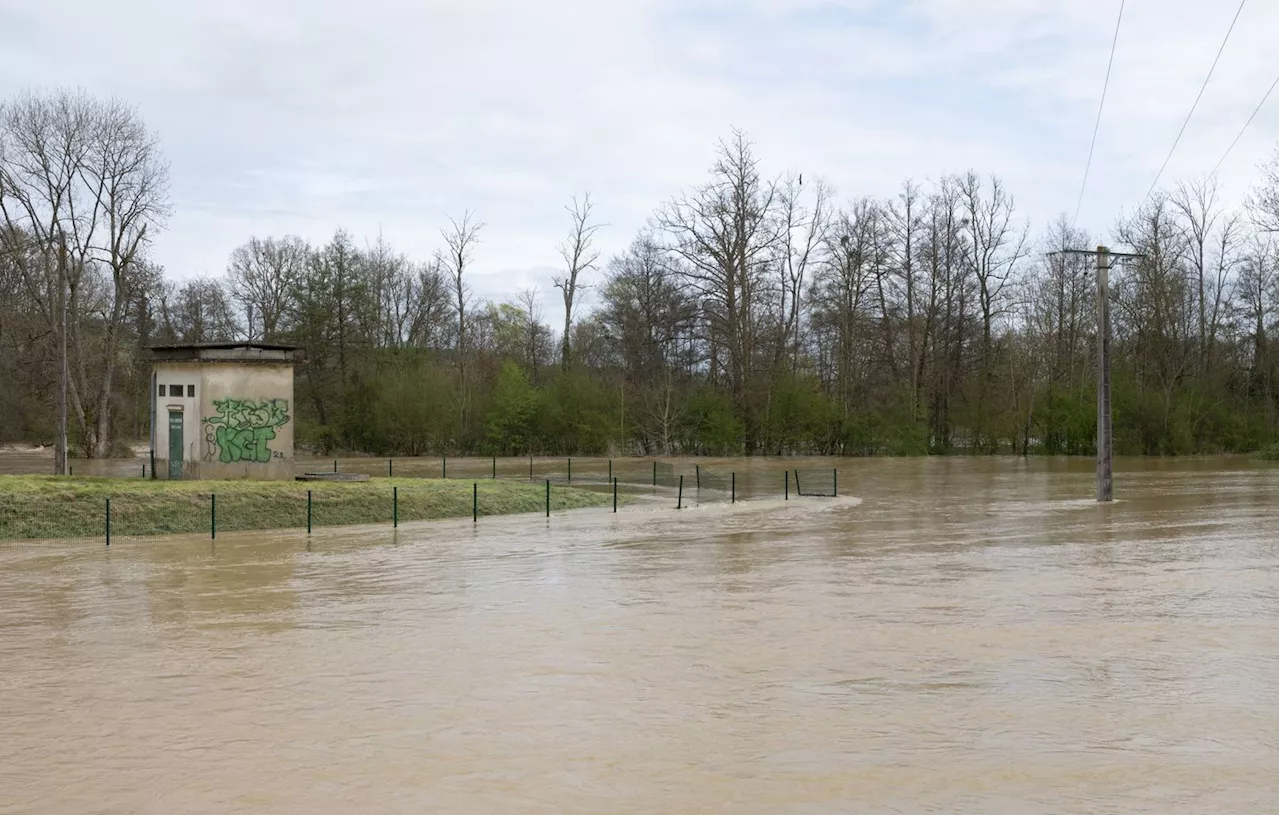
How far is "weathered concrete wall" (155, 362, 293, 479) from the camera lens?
119ft

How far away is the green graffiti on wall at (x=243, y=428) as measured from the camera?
36250mm

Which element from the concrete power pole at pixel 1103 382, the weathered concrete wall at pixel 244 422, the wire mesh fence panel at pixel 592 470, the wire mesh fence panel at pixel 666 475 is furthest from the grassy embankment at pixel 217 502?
the concrete power pole at pixel 1103 382

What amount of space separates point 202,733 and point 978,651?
8323mm

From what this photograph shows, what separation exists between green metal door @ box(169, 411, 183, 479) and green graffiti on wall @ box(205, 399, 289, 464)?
95cm

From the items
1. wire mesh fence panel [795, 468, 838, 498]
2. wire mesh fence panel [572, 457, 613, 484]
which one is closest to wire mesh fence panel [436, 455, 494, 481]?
wire mesh fence panel [572, 457, 613, 484]

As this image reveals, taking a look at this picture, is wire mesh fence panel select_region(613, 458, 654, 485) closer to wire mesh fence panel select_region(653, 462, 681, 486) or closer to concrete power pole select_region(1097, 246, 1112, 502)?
wire mesh fence panel select_region(653, 462, 681, 486)

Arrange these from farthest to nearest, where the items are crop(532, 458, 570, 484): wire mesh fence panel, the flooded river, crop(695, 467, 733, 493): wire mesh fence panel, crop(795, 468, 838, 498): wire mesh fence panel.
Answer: crop(532, 458, 570, 484): wire mesh fence panel → crop(695, 467, 733, 493): wire mesh fence panel → crop(795, 468, 838, 498): wire mesh fence panel → the flooded river

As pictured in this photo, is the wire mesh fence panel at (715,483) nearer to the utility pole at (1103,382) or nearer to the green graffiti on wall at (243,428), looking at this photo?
the utility pole at (1103,382)

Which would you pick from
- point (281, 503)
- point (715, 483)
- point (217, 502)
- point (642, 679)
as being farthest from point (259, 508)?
point (715, 483)

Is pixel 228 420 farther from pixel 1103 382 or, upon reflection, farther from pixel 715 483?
pixel 1103 382

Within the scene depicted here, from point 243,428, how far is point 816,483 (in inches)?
904

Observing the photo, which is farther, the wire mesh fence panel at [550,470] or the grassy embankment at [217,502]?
the wire mesh fence panel at [550,470]

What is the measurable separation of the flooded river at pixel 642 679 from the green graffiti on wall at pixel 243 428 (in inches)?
462

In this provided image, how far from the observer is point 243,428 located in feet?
120
